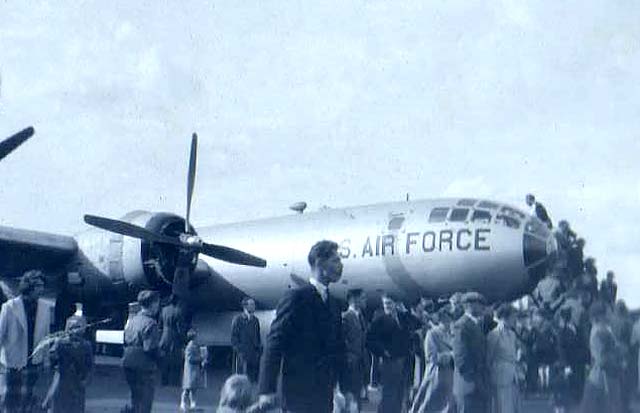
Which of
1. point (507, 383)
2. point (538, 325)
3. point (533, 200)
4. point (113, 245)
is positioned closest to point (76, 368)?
point (507, 383)

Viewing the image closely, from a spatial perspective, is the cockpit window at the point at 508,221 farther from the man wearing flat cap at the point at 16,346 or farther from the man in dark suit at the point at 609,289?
the man wearing flat cap at the point at 16,346

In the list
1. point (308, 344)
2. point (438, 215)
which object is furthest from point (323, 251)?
point (438, 215)

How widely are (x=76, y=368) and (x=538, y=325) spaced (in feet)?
26.0

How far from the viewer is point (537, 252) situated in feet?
51.9

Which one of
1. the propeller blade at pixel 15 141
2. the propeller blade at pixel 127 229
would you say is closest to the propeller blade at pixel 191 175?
the propeller blade at pixel 127 229

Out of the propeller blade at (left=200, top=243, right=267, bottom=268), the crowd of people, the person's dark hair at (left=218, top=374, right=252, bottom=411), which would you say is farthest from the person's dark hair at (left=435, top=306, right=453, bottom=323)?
the propeller blade at (left=200, top=243, right=267, bottom=268)

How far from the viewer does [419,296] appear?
17.2 meters

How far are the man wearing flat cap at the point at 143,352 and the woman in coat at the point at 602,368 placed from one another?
5472mm

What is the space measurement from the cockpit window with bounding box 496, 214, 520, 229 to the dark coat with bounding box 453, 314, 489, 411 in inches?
286

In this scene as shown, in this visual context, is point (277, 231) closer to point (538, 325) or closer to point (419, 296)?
point (419, 296)

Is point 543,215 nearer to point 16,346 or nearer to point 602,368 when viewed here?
point 602,368

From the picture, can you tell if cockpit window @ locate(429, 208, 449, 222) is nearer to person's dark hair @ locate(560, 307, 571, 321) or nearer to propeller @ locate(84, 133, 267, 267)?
propeller @ locate(84, 133, 267, 267)

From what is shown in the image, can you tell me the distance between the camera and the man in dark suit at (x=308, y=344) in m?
5.89

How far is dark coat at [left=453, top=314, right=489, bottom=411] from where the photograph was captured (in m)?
9.00
